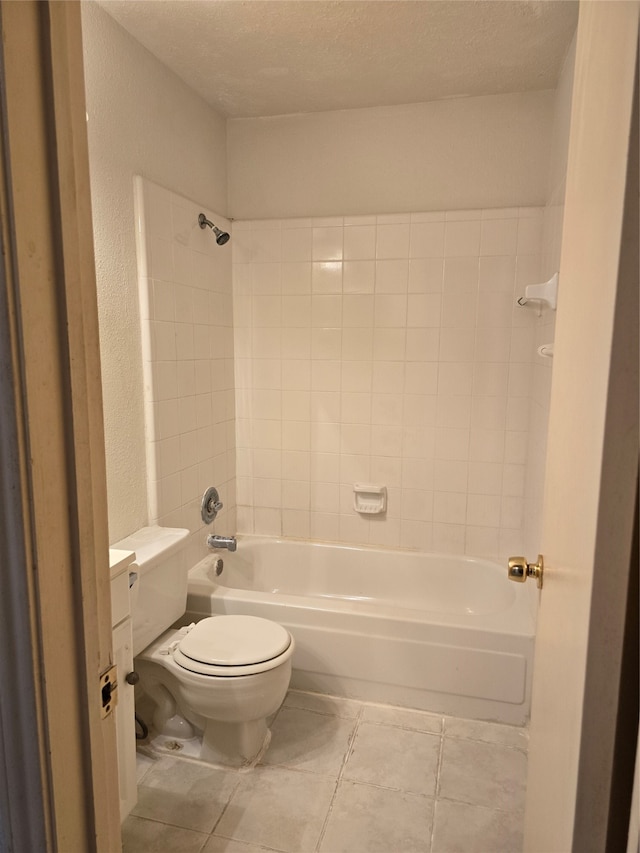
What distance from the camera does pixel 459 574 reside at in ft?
8.88

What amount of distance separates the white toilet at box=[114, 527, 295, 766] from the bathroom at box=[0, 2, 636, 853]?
115 mm

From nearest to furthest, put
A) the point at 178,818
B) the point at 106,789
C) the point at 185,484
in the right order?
1. the point at 106,789
2. the point at 178,818
3. the point at 185,484

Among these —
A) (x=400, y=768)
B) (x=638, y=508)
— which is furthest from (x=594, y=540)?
(x=400, y=768)

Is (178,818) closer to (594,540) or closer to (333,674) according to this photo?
(333,674)

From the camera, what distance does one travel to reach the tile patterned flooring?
1.58 meters

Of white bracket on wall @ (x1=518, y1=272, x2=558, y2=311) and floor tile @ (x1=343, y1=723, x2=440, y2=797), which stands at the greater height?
white bracket on wall @ (x1=518, y1=272, x2=558, y2=311)

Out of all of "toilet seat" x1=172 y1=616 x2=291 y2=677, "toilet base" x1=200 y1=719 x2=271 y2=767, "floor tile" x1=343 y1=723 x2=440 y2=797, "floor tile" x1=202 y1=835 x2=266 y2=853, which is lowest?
"floor tile" x1=343 y1=723 x2=440 y2=797

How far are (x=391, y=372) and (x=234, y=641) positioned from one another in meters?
1.46

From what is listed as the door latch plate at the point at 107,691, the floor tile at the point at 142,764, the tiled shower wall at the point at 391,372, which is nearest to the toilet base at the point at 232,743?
the floor tile at the point at 142,764

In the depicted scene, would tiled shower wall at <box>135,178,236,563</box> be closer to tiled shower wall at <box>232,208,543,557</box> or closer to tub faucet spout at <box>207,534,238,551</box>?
tub faucet spout at <box>207,534,238,551</box>

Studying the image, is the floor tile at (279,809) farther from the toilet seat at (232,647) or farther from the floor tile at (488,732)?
the floor tile at (488,732)

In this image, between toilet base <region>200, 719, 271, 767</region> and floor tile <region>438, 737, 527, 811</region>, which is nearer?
floor tile <region>438, 737, 527, 811</region>

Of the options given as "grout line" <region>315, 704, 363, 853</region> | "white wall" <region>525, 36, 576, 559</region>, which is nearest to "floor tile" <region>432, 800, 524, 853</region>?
"grout line" <region>315, 704, 363, 853</region>

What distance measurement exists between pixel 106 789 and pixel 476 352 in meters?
2.31
